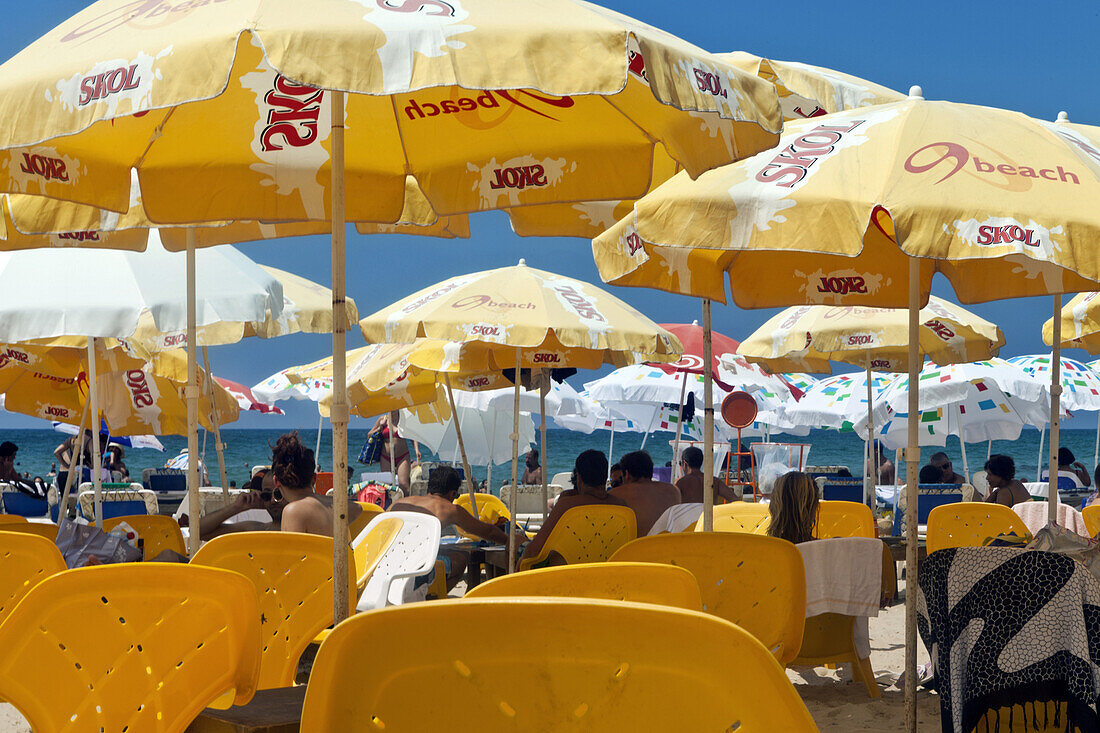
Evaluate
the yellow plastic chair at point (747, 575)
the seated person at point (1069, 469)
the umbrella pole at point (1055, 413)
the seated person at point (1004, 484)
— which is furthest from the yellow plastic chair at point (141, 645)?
the seated person at point (1069, 469)

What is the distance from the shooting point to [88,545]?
4.59 meters

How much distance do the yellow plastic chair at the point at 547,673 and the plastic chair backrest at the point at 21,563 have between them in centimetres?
284

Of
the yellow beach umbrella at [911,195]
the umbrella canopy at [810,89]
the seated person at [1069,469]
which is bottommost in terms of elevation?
the seated person at [1069,469]

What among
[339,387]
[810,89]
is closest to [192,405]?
[339,387]

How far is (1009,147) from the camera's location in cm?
345

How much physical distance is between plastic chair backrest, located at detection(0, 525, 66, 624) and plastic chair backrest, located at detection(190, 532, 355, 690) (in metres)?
0.75

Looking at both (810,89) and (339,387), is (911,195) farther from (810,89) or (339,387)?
(810,89)

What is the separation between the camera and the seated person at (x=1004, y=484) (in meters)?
8.74

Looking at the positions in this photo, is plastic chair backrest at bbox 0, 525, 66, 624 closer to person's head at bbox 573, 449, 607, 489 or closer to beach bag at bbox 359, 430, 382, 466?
person's head at bbox 573, 449, 607, 489

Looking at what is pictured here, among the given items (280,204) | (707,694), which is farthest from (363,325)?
(707,694)

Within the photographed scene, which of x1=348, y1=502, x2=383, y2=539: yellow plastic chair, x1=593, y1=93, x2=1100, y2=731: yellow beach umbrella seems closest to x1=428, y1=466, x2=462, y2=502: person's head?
x1=348, y1=502, x2=383, y2=539: yellow plastic chair

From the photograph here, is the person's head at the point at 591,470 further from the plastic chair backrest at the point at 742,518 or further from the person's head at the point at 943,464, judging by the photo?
the person's head at the point at 943,464

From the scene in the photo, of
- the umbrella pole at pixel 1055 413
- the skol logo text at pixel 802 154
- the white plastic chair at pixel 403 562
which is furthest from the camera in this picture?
the white plastic chair at pixel 403 562

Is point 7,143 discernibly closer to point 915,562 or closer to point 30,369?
point 915,562
